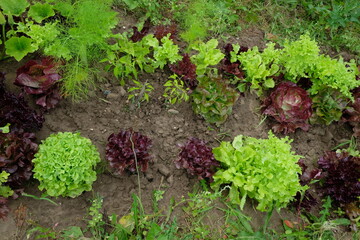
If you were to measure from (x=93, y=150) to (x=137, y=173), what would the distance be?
452mm

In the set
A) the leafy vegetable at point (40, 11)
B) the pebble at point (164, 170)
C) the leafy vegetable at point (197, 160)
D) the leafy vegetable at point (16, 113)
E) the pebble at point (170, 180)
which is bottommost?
the pebble at point (170, 180)

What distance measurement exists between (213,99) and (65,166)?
5.01ft

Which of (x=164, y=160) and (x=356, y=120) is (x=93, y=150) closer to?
(x=164, y=160)

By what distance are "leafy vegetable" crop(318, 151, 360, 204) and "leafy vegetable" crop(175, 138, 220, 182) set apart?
116cm

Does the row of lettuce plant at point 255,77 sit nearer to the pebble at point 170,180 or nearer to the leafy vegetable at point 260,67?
the leafy vegetable at point 260,67

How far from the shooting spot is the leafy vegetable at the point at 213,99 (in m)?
3.47

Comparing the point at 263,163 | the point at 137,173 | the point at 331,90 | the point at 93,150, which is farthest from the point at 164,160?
the point at 331,90

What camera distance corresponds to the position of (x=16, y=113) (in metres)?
2.96

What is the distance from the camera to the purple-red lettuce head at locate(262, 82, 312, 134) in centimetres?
366

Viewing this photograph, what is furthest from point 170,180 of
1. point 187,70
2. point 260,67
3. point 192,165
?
point 260,67

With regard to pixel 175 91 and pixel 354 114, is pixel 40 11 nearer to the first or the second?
pixel 175 91

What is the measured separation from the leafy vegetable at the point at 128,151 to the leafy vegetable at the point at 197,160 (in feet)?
0.98

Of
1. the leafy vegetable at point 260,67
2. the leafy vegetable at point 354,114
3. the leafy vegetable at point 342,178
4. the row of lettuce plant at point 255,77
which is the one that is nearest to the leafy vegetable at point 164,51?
the row of lettuce plant at point 255,77

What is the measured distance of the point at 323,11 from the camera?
4.91 m
